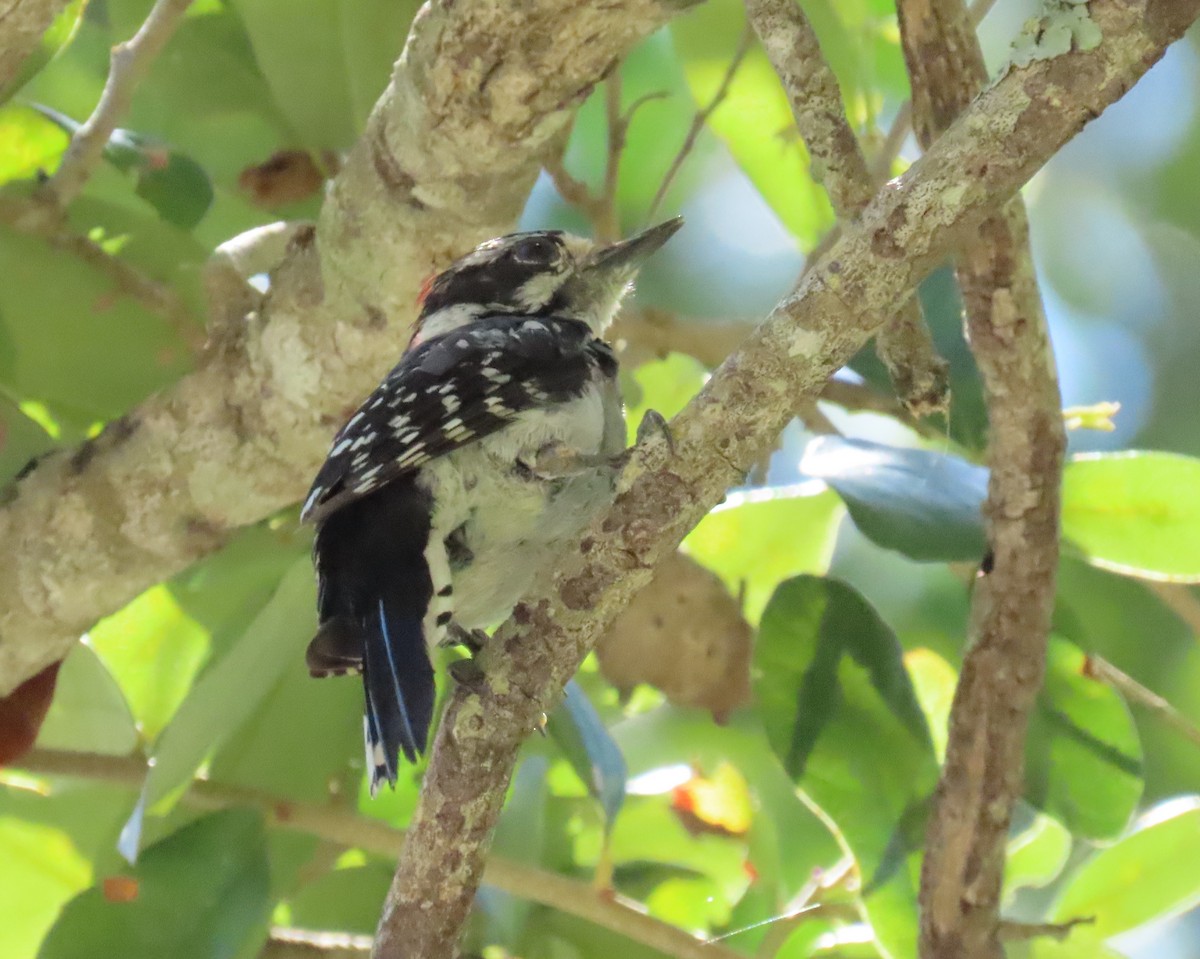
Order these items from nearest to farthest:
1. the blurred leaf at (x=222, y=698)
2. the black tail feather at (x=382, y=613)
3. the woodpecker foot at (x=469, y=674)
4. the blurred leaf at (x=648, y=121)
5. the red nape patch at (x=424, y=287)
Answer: the woodpecker foot at (x=469, y=674), the black tail feather at (x=382, y=613), the blurred leaf at (x=222, y=698), the red nape patch at (x=424, y=287), the blurred leaf at (x=648, y=121)

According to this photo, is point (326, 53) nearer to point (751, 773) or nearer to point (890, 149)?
point (890, 149)

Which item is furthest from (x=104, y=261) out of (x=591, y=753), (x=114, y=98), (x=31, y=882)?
(x=591, y=753)

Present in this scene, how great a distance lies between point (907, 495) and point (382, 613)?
0.81 m

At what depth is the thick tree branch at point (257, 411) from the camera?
7.25ft

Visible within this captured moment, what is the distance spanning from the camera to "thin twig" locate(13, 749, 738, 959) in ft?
7.20

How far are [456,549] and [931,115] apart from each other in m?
0.95

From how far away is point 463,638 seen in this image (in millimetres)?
2215

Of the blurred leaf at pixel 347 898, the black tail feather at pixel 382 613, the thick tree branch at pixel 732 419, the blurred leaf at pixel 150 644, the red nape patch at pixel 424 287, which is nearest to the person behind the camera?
the thick tree branch at pixel 732 419

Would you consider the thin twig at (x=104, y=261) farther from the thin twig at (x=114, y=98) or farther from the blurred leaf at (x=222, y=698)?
the blurred leaf at (x=222, y=698)

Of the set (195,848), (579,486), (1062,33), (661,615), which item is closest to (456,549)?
(579,486)

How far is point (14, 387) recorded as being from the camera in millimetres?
2541

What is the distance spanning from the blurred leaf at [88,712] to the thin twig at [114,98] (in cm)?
82

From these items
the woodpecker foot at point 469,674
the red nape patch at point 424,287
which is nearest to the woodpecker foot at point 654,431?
the woodpecker foot at point 469,674

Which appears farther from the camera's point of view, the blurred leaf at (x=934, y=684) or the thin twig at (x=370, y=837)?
the blurred leaf at (x=934, y=684)
